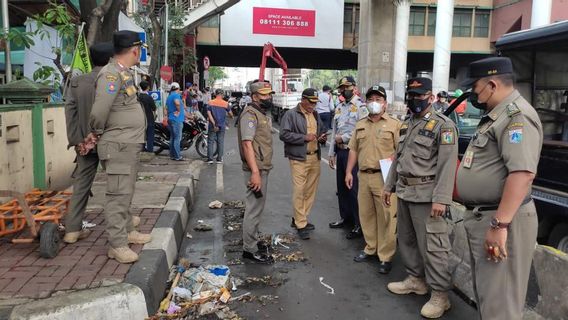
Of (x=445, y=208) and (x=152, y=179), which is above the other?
(x=445, y=208)

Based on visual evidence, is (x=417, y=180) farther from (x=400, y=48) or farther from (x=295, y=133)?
(x=400, y=48)

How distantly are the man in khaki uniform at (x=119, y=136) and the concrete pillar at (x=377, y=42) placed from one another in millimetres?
21737

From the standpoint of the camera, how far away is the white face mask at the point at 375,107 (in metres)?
4.71

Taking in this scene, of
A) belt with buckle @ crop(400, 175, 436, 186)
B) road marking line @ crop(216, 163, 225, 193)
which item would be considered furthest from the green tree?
belt with buckle @ crop(400, 175, 436, 186)

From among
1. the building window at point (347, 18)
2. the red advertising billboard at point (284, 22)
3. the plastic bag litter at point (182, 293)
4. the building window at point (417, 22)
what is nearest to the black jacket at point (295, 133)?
the plastic bag litter at point (182, 293)

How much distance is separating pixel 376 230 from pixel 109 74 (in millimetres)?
3014

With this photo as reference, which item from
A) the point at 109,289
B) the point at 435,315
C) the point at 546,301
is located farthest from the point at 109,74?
the point at 546,301

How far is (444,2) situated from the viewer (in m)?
23.7

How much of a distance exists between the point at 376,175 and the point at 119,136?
2484mm

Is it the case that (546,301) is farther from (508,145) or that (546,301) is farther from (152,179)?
(152,179)

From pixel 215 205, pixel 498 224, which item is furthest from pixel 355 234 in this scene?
pixel 498 224

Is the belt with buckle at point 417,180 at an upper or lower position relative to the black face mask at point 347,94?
lower

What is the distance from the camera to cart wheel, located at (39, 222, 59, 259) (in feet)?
13.1

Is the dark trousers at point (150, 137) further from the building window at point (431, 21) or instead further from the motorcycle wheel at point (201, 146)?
the building window at point (431, 21)
